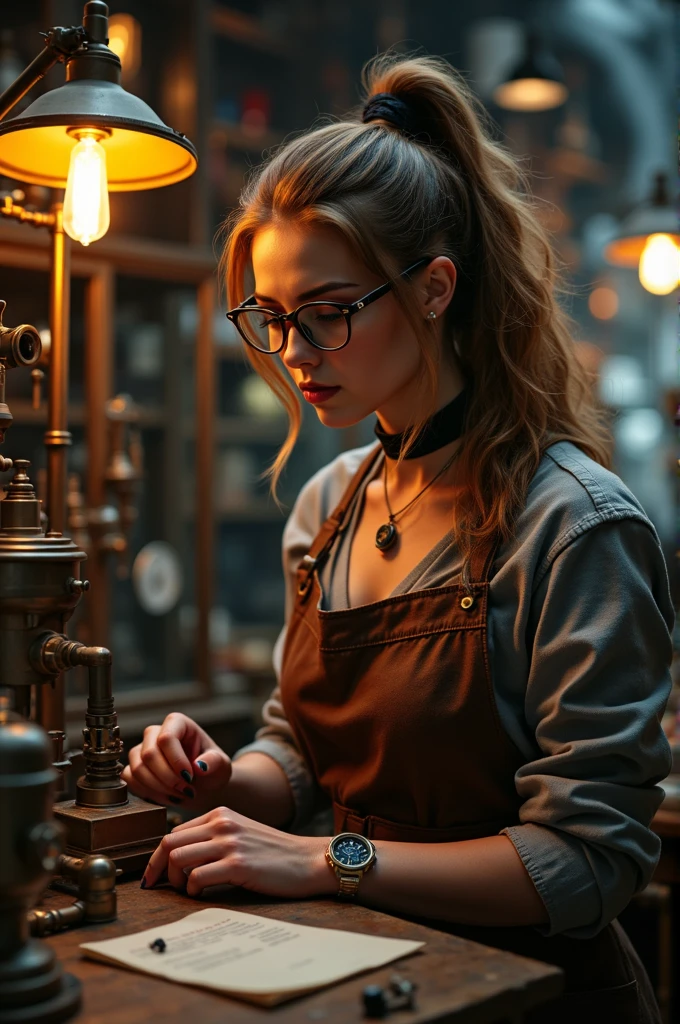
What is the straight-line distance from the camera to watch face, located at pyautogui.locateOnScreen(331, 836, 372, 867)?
1.27 m

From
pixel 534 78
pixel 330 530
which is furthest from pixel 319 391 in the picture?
pixel 534 78

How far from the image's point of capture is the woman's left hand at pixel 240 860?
1.23 meters

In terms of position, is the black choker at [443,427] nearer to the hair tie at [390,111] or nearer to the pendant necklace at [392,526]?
the pendant necklace at [392,526]

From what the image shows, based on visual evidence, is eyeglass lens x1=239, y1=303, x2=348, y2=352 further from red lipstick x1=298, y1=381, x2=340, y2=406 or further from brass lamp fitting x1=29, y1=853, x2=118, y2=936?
brass lamp fitting x1=29, y1=853, x2=118, y2=936

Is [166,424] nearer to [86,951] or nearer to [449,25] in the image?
[86,951]

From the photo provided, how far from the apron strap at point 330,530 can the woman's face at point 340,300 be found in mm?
245

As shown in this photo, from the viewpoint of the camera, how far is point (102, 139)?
139cm

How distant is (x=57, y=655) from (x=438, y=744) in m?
0.48

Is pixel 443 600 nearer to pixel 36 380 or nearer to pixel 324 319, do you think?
pixel 324 319

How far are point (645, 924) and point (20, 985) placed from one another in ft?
6.75

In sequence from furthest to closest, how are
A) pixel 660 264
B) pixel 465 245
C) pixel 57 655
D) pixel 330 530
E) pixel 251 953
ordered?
pixel 660 264, pixel 330 530, pixel 465 245, pixel 57 655, pixel 251 953

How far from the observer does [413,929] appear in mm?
1133

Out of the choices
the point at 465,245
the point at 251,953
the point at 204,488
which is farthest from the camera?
the point at 204,488

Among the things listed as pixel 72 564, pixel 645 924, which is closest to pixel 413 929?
pixel 72 564
